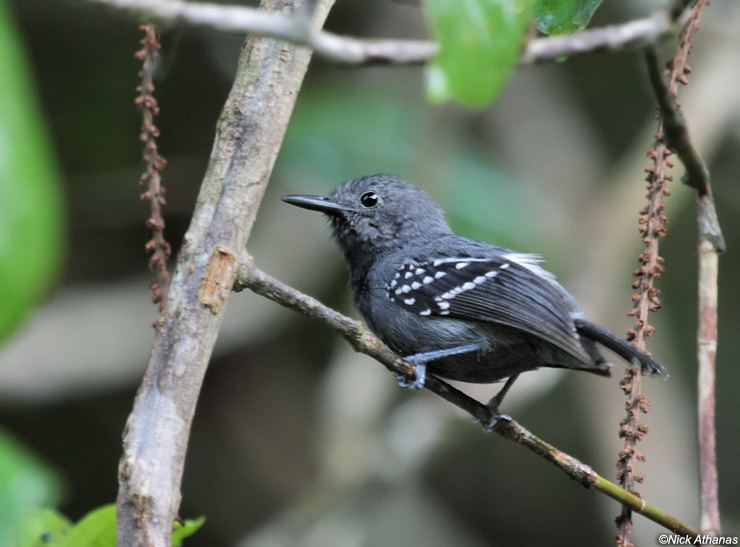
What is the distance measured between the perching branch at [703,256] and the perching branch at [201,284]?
38.4 inches

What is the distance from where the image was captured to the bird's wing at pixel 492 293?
331 cm

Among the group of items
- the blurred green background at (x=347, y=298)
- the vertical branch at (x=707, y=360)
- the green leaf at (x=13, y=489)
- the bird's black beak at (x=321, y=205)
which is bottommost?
the blurred green background at (x=347, y=298)

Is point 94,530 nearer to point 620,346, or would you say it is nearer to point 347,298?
point 620,346

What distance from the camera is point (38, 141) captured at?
105cm

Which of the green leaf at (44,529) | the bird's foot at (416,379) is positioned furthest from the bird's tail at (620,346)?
the green leaf at (44,529)

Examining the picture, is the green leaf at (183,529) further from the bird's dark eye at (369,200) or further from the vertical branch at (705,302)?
the bird's dark eye at (369,200)

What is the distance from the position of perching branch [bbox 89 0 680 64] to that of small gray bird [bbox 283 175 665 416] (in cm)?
155

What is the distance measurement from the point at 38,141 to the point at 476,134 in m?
6.45

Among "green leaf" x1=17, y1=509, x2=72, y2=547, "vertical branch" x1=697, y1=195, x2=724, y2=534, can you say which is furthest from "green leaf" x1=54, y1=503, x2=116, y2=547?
"vertical branch" x1=697, y1=195, x2=724, y2=534

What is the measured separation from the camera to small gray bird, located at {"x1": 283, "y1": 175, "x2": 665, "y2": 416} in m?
3.38

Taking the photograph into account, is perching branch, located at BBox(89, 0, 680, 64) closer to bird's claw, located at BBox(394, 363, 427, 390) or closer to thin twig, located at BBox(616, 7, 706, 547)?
thin twig, located at BBox(616, 7, 706, 547)

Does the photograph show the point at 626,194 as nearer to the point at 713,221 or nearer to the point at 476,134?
the point at 476,134

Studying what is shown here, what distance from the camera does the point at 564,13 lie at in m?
2.33

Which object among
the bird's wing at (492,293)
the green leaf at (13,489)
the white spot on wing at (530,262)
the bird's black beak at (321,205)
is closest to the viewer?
the green leaf at (13,489)
